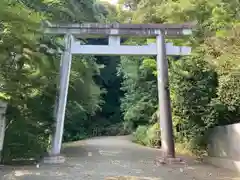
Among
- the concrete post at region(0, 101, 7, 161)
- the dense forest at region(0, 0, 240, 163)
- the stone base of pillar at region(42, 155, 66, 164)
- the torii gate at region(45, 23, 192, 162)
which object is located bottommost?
the stone base of pillar at region(42, 155, 66, 164)

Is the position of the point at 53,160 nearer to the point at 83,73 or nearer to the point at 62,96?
the point at 62,96

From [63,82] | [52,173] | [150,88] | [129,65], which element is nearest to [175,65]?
[63,82]

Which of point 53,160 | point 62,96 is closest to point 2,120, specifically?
point 53,160

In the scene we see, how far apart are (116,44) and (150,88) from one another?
311 inches

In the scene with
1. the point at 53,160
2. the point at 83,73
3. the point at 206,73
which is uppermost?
the point at 83,73

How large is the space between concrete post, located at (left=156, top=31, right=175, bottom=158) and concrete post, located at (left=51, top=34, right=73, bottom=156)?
116 inches

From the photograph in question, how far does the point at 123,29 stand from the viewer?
10.9 m

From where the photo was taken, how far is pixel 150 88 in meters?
18.6

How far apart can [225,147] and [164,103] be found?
2.18 meters

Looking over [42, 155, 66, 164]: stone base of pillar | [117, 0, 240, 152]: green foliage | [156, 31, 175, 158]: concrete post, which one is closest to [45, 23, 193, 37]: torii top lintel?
[156, 31, 175, 158]: concrete post

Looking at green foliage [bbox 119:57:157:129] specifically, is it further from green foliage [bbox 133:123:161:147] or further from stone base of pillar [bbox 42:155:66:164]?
stone base of pillar [bbox 42:155:66:164]

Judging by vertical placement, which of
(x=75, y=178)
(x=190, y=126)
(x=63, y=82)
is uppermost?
(x=63, y=82)

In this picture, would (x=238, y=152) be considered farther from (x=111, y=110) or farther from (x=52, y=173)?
(x=111, y=110)

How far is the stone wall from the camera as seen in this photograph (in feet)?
27.2
